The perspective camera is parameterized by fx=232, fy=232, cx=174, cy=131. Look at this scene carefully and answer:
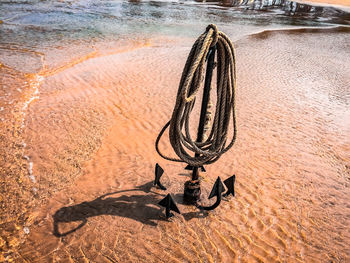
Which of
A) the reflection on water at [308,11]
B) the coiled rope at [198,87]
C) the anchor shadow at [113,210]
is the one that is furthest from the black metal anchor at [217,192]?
the reflection on water at [308,11]

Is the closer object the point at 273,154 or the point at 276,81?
the point at 273,154

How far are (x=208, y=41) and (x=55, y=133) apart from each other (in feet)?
13.2

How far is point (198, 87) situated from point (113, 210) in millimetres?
2082

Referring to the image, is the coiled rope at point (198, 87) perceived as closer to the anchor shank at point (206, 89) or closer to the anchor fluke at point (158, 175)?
the anchor shank at point (206, 89)

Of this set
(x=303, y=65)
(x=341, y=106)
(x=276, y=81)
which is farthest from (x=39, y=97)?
(x=303, y=65)

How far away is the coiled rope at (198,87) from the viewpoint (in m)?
2.32

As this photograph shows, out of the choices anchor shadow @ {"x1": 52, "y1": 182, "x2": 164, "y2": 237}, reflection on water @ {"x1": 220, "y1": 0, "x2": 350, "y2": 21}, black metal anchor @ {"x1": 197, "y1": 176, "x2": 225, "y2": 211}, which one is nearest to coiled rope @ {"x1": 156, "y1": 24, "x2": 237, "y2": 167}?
black metal anchor @ {"x1": 197, "y1": 176, "x2": 225, "y2": 211}

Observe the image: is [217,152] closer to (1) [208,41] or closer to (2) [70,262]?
(1) [208,41]

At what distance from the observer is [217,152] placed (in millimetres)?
2721

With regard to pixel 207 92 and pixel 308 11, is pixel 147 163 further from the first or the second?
pixel 308 11

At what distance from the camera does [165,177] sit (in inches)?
150

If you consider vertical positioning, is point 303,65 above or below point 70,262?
above

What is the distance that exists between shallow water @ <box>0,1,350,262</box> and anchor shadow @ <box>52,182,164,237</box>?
0.01 m

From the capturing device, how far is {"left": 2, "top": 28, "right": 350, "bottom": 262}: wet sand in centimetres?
287
